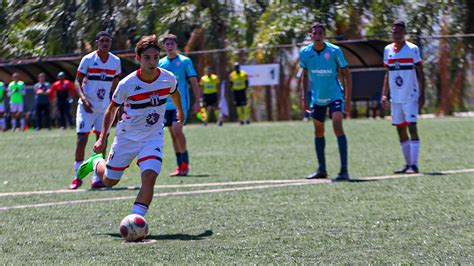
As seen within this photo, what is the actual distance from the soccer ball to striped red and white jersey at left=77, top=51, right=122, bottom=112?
17.1ft

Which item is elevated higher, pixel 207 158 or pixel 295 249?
pixel 295 249

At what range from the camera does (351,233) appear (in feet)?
26.8

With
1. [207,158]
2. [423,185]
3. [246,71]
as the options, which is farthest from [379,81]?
[423,185]

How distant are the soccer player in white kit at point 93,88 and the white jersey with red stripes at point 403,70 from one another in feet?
12.8

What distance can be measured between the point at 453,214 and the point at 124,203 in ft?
11.8

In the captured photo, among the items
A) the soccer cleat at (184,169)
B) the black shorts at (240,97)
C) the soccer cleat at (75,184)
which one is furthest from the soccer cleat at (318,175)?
the black shorts at (240,97)

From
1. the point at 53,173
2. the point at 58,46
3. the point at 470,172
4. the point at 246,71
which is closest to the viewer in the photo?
the point at 470,172

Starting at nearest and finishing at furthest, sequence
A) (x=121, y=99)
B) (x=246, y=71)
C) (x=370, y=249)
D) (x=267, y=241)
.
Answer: (x=370, y=249) → (x=267, y=241) → (x=121, y=99) → (x=246, y=71)

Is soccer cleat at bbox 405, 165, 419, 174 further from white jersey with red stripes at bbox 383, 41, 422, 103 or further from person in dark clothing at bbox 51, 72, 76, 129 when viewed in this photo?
person in dark clothing at bbox 51, 72, 76, 129

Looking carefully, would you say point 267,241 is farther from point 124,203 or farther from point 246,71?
point 246,71

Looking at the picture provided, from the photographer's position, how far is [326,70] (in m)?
13.4

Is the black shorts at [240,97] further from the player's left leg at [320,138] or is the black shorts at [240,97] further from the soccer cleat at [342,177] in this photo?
the soccer cleat at [342,177]

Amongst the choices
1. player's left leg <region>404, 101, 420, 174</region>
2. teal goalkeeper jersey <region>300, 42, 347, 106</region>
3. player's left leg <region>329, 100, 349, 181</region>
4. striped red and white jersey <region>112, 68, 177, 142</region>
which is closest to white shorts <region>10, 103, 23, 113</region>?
player's left leg <region>404, 101, 420, 174</region>

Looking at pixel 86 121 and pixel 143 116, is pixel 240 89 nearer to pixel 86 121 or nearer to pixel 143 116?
pixel 86 121
